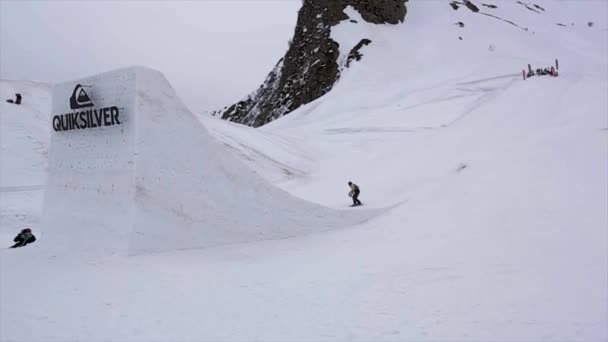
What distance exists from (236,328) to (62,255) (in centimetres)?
412

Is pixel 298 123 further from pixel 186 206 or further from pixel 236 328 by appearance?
pixel 236 328

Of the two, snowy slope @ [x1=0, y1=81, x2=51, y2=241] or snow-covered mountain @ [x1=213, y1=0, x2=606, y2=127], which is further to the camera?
snow-covered mountain @ [x1=213, y1=0, x2=606, y2=127]

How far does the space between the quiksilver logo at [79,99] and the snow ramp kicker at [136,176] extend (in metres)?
0.02

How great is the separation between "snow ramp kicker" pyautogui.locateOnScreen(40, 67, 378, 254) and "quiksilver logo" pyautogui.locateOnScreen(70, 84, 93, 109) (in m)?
0.02

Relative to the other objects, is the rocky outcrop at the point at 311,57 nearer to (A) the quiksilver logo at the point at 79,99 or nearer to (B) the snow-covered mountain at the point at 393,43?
(B) the snow-covered mountain at the point at 393,43

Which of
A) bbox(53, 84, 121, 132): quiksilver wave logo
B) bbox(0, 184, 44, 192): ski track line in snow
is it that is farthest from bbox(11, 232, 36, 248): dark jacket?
bbox(0, 184, 44, 192): ski track line in snow

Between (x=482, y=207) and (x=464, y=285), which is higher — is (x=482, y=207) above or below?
above

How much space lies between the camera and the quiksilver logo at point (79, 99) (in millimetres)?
8438

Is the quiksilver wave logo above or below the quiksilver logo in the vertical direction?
below

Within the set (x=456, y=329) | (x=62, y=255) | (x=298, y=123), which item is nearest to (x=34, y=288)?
(x=62, y=255)

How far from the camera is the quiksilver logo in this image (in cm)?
844

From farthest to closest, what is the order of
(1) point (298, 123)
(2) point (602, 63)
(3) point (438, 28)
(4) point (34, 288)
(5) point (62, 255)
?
(3) point (438, 28)
(2) point (602, 63)
(1) point (298, 123)
(5) point (62, 255)
(4) point (34, 288)

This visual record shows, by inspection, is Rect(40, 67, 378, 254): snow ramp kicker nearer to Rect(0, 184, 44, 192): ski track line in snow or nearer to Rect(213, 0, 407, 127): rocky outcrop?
Rect(0, 184, 44, 192): ski track line in snow

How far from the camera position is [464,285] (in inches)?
249
